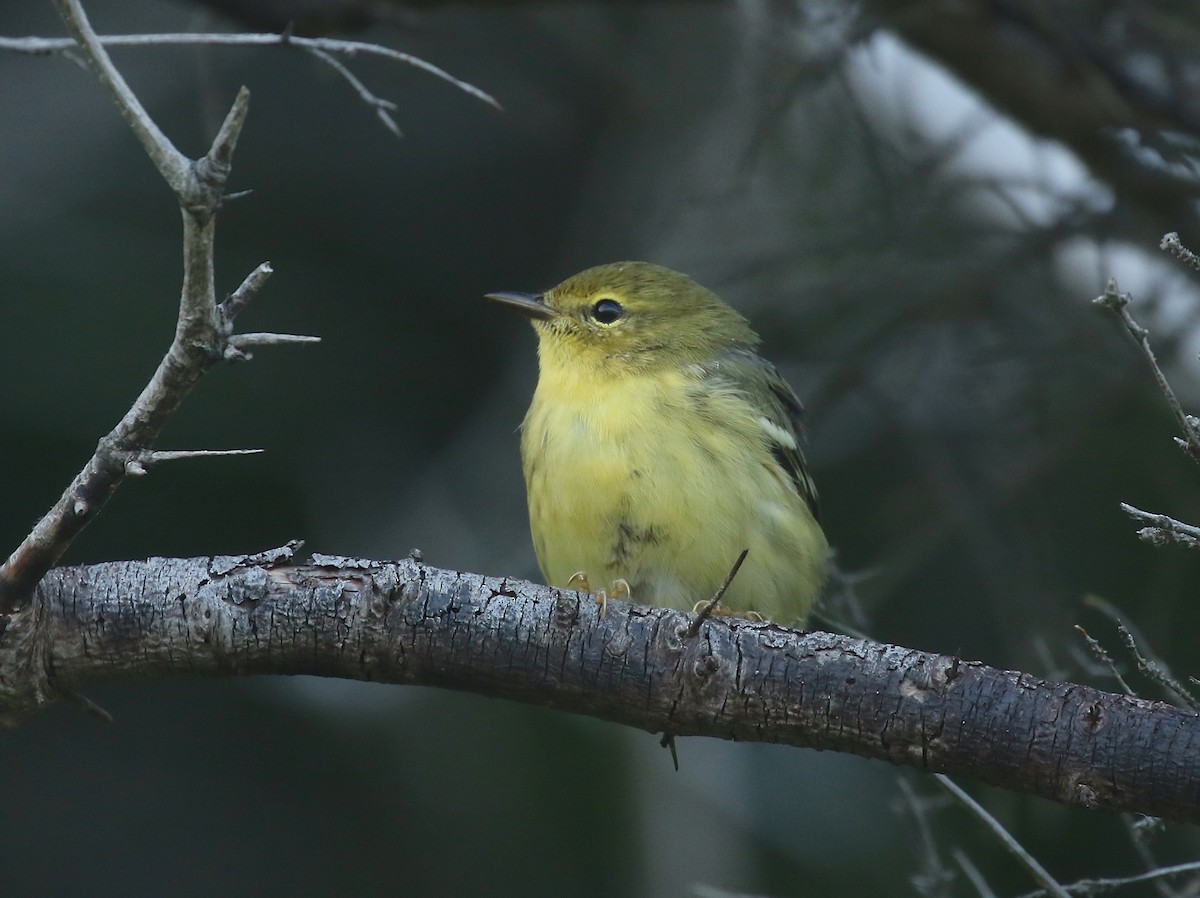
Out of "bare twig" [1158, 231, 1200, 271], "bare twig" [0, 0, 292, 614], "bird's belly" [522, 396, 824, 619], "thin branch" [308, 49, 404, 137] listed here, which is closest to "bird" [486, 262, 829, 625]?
"bird's belly" [522, 396, 824, 619]

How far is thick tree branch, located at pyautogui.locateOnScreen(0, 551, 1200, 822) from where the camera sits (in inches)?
129

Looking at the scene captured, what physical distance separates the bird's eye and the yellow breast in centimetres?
46

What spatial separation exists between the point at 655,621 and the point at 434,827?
481cm

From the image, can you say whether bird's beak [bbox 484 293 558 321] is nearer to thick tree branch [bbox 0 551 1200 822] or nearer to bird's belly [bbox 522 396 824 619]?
bird's belly [bbox 522 396 824 619]

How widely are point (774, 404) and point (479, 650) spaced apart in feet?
7.93

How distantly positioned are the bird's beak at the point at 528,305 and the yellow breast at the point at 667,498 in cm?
59

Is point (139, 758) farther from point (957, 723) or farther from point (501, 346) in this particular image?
point (957, 723)

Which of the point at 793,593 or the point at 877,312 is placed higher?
the point at 877,312

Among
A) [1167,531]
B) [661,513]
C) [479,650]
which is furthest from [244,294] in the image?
[661,513]

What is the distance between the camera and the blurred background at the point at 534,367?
5.92 m

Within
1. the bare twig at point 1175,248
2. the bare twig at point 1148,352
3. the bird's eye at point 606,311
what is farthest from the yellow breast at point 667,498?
the bare twig at point 1175,248

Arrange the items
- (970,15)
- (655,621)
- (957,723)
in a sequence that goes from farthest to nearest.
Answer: (970,15) → (655,621) → (957,723)

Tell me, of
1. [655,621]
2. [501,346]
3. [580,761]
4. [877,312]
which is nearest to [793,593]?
[655,621]

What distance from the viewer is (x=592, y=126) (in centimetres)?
890
